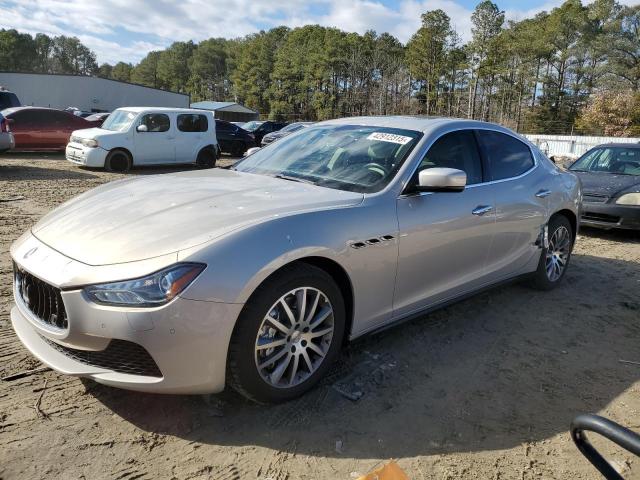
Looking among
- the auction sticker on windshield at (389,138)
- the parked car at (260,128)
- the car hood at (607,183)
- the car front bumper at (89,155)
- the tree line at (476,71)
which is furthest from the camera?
the tree line at (476,71)

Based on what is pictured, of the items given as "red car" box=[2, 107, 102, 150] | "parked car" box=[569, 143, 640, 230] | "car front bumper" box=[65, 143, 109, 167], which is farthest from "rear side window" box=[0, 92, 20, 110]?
"parked car" box=[569, 143, 640, 230]

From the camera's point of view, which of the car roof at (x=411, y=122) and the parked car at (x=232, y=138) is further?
the parked car at (x=232, y=138)

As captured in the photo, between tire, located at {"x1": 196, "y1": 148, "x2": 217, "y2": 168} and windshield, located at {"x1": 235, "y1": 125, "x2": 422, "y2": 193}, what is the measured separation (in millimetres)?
10712

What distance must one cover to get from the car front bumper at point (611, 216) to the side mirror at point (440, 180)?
4935 mm

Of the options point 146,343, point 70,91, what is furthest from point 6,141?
point 70,91

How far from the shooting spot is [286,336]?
2623mm

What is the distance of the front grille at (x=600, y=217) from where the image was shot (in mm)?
7438

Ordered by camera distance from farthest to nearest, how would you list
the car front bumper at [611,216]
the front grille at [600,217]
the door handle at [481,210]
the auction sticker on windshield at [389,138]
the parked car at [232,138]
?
the parked car at [232,138], the front grille at [600,217], the car front bumper at [611,216], the door handle at [481,210], the auction sticker on windshield at [389,138]

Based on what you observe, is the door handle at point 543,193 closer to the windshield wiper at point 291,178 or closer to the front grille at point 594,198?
the windshield wiper at point 291,178

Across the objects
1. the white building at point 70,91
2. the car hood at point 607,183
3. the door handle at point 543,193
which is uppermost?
the white building at point 70,91

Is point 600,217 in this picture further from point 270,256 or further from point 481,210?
point 270,256

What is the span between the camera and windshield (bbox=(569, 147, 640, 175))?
27.6ft

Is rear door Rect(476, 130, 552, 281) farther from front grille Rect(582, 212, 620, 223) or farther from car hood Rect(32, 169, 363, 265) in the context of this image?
front grille Rect(582, 212, 620, 223)

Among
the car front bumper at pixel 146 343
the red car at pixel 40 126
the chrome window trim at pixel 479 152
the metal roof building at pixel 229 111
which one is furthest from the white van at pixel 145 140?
the metal roof building at pixel 229 111
